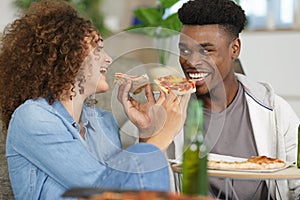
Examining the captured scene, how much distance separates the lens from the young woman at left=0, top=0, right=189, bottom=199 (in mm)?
1697

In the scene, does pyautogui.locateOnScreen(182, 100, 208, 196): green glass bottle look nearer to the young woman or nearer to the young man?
→ the young woman

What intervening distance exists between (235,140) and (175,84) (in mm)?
485

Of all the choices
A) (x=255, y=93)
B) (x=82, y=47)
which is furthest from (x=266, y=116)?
(x=82, y=47)

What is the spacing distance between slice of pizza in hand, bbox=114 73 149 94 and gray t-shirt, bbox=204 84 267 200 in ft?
1.15

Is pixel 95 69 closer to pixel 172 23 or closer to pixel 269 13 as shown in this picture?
pixel 172 23

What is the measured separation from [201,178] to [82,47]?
94 centimetres

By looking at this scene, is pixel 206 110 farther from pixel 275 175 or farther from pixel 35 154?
pixel 35 154

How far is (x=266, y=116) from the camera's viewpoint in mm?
2236

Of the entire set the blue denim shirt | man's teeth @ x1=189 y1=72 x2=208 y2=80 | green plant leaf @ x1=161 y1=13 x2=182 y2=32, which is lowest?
the blue denim shirt

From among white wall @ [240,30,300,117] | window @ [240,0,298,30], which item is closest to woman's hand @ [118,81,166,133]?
white wall @ [240,30,300,117]

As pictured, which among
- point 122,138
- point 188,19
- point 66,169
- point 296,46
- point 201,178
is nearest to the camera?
point 201,178

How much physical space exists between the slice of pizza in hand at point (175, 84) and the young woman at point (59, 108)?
0.02 m

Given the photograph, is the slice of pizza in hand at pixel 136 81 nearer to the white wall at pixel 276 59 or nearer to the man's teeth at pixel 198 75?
the man's teeth at pixel 198 75

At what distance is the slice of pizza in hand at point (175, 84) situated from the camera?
6.03ft
